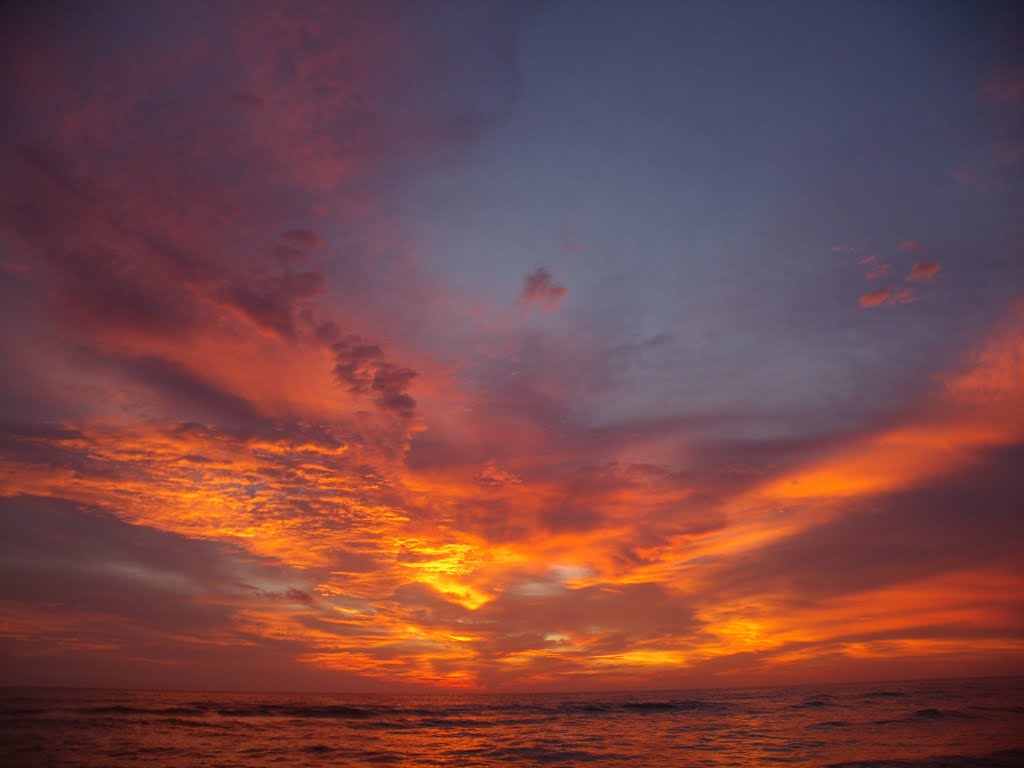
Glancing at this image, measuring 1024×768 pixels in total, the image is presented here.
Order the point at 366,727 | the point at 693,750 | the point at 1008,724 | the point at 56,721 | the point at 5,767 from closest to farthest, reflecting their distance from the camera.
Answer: the point at 5,767 < the point at 693,750 < the point at 1008,724 < the point at 56,721 < the point at 366,727

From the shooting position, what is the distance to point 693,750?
78.5ft

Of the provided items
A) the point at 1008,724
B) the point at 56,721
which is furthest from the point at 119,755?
the point at 1008,724

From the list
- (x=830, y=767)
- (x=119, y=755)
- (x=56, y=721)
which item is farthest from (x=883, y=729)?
(x=56, y=721)

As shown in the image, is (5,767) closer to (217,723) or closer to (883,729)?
(217,723)

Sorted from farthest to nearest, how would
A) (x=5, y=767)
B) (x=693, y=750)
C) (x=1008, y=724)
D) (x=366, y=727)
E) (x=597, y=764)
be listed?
(x=366, y=727), (x=1008, y=724), (x=693, y=750), (x=597, y=764), (x=5, y=767)

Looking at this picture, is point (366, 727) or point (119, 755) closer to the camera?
point (119, 755)

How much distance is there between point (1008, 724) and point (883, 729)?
6309mm

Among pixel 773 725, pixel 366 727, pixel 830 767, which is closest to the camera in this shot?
pixel 830 767

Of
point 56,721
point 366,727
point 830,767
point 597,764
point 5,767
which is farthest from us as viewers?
point 366,727

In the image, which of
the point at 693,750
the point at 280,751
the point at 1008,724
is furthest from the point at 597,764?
the point at 1008,724

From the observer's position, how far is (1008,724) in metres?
28.7

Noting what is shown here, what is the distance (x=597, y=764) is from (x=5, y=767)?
20.0m

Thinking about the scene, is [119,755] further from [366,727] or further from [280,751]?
[366,727]

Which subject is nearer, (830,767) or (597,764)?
(830,767)
